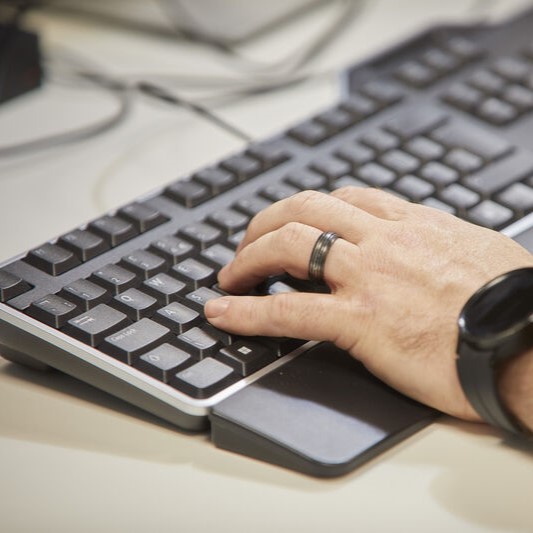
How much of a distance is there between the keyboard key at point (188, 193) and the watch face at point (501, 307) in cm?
26

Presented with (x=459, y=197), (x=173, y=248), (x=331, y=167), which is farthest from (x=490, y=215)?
(x=173, y=248)

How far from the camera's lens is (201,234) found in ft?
2.53

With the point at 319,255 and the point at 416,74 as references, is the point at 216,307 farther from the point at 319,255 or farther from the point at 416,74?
the point at 416,74

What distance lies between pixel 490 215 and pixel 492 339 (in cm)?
21

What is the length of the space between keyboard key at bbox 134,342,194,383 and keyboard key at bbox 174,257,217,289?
0.07m

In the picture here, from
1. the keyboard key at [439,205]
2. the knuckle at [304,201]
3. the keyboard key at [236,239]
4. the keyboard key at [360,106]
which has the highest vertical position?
the knuckle at [304,201]

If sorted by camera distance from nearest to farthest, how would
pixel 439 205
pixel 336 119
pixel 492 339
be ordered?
pixel 492 339 → pixel 439 205 → pixel 336 119

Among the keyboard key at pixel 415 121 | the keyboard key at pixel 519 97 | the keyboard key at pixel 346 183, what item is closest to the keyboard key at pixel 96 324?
the keyboard key at pixel 346 183

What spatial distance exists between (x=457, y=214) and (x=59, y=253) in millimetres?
285

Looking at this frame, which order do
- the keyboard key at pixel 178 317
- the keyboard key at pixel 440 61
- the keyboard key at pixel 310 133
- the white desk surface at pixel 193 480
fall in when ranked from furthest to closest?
1. the keyboard key at pixel 440 61
2. the keyboard key at pixel 310 133
3. the keyboard key at pixel 178 317
4. the white desk surface at pixel 193 480

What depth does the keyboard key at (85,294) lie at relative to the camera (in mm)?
694

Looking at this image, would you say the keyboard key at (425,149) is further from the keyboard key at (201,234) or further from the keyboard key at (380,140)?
the keyboard key at (201,234)

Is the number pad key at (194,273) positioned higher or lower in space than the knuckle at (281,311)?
lower

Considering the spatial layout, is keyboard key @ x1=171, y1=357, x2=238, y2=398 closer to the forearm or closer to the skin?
the skin
